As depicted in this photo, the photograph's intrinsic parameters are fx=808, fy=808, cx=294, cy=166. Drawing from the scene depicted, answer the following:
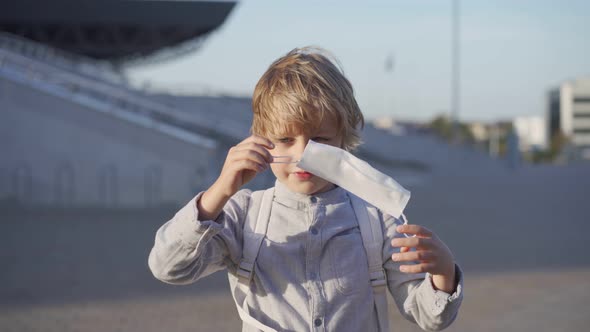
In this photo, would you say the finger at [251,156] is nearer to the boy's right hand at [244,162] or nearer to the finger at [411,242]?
the boy's right hand at [244,162]

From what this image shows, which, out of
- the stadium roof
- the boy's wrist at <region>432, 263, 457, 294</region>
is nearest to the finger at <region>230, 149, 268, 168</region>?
the boy's wrist at <region>432, 263, 457, 294</region>

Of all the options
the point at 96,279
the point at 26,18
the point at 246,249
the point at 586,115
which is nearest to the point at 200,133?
the point at 96,279

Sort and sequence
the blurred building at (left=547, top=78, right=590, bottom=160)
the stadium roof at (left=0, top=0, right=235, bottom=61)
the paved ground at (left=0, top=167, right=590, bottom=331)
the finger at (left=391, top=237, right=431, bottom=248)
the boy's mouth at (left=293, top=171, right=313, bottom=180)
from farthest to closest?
the blurred building at (left=547, top=78, right=590, bottom=160) → the stadium roof at (left=0, top=0, right=235, bottom=61) → the paved ground at (left=0, top=167, right=590, bottom=331) → the boy's mouth at (left=293, top=171, right=313, bottom=180) → the finger at (left=391, top=237, right=431, bottom=248)

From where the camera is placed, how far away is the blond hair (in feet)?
8.37

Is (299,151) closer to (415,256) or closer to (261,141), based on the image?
(261,141)

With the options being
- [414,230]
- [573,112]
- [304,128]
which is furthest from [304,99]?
[573,112]

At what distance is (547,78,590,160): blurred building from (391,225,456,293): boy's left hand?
14274 cm

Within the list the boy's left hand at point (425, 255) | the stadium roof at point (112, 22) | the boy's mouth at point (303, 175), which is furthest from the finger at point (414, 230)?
the stadium roof at point (112, 22)

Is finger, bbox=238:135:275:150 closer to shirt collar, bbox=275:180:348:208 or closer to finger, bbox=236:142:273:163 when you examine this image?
finger, bbox=236:142:273:163

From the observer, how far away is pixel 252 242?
270 cm

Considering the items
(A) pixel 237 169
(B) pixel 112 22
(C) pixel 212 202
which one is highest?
(A) pixel 237 169

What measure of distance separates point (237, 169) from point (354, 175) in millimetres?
361

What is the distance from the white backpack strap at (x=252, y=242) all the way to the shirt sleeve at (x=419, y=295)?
41 centimetres

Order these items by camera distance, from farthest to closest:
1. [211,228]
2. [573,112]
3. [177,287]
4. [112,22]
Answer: [573,112] < [112,22] < [177,287] < [211,228]
